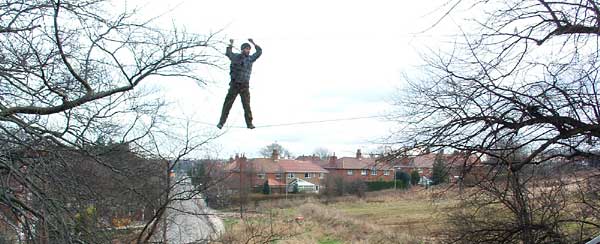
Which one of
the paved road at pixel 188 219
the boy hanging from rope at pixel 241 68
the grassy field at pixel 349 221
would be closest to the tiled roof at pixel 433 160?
the boy hanging from rope at pixel 241 68

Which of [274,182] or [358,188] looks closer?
[358,188]

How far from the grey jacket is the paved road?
262 inches

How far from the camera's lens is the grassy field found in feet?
61.9

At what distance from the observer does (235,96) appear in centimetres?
756

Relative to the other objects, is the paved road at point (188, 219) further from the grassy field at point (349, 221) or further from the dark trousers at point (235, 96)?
the dark trousers at point (235, 96)

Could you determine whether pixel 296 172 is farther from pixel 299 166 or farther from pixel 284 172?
pixel 284 172

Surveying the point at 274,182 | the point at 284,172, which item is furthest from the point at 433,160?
the point at 284,172

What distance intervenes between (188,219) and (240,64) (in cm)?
1291

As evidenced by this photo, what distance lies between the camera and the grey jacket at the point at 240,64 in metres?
7.06

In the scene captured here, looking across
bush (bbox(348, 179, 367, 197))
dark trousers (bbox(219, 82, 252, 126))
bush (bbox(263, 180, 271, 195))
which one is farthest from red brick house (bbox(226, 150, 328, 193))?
dark trousers (bbox(219, 82, 252, 126))

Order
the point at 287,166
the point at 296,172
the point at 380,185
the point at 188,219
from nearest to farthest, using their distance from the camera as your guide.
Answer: the point at 188,219 → the point at 380,185 → the point at 287,166 → the point at 296,172

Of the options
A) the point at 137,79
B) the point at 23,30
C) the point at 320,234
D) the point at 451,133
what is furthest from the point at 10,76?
the point at 320,234

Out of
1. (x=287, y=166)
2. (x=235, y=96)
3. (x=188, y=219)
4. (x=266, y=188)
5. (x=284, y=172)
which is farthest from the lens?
(x=287, y=166)

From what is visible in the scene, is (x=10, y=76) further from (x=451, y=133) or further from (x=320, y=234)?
(x=320, y=234)
